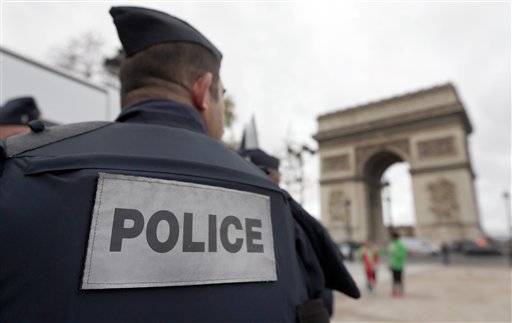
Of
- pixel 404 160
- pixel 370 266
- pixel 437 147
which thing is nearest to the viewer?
pixel 370 266

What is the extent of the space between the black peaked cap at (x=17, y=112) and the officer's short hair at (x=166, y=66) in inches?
75.6

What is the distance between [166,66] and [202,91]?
17 cm

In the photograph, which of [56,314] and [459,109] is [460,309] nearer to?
[56,314]

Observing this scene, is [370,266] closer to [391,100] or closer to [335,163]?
[335,163]

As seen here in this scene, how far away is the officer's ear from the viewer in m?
1.37

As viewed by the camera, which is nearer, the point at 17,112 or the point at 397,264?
the point at 17,112

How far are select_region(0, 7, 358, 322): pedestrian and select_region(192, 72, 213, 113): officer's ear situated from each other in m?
0.08

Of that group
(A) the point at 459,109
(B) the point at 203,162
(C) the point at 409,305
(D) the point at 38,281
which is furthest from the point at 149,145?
(A) the point at 459,109

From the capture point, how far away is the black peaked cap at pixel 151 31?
1404 millimetres

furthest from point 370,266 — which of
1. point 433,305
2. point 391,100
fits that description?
point 391,100

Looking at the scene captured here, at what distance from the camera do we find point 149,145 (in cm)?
106

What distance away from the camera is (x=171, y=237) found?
36.1 inches

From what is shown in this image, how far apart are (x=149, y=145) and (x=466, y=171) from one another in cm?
2833

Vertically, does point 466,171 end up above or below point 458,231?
above
